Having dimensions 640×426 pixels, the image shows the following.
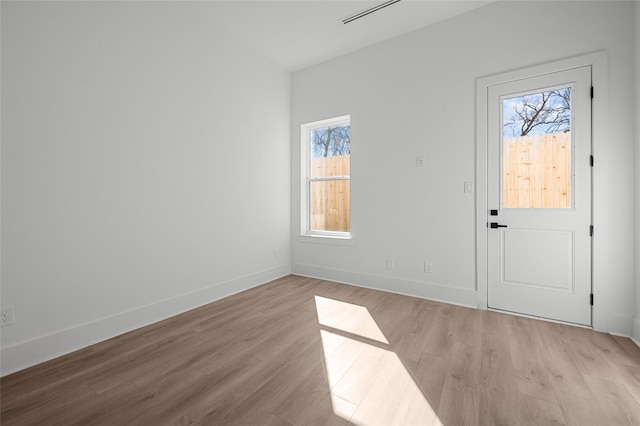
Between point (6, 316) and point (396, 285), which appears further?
point (396, 285)

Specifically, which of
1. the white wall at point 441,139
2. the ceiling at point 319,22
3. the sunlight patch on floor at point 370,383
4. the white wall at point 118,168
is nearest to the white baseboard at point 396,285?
the white wall at point 441,139

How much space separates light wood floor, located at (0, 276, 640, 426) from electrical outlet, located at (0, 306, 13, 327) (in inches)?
13.8

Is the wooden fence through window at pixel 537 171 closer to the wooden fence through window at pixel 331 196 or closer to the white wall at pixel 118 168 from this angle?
the wooden fence through window at pixel 331 196

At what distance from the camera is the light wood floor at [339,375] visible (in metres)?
1.50

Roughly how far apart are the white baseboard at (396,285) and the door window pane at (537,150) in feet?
3.50

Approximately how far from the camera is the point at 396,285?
11.6 feet

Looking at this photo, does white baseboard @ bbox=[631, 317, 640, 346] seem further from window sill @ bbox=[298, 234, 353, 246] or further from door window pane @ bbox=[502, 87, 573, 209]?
window sill @ bbox=[298, 234, 353, 246]

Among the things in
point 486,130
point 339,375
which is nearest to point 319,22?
point 486,130

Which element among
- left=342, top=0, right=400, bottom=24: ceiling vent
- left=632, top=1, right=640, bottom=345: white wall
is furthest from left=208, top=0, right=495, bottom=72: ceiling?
left=632, top=1, right=640, bottom=345: white wall

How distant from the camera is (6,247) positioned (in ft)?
6.21

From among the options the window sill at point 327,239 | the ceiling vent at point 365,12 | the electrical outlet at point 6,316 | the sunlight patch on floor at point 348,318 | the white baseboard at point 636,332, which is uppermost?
the ceiling vent at point 365,12

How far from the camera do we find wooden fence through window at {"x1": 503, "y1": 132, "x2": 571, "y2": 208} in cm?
259

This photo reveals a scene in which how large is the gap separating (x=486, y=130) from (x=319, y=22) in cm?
219

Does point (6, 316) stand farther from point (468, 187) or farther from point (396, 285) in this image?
point (468, 187)
